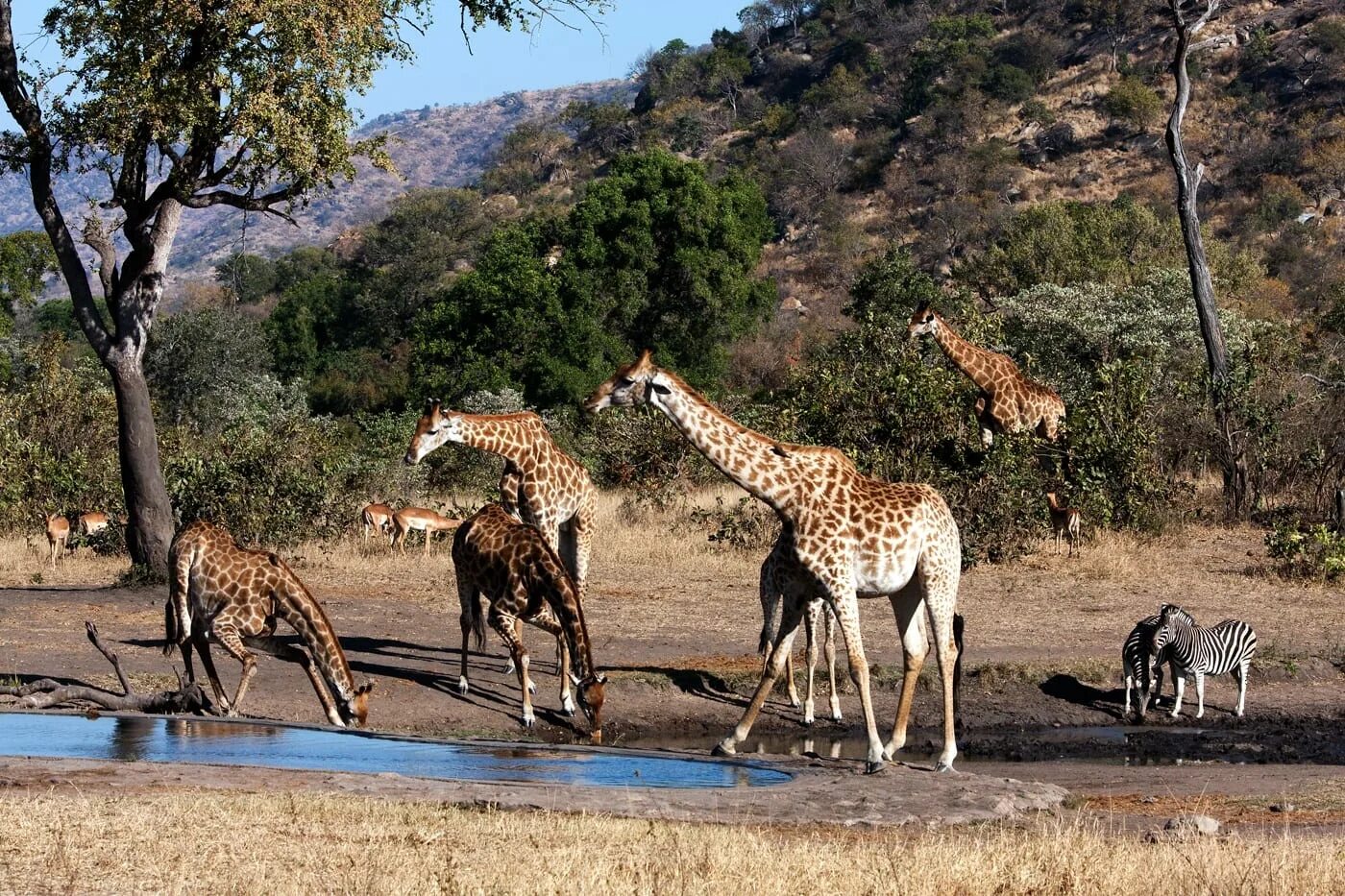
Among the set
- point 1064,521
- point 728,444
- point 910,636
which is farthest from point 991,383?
point 728,444

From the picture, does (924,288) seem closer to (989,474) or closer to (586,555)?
(989,474)

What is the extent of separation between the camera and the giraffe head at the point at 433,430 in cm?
1512

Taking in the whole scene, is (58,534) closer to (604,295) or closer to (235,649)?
(235,649)

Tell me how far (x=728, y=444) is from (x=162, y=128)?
30.0 ft

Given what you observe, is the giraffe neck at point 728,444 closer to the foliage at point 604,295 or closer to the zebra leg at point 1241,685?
the zebra leg at point 1241,685

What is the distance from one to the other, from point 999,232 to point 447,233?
2490cm

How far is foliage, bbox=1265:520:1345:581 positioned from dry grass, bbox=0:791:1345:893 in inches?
452

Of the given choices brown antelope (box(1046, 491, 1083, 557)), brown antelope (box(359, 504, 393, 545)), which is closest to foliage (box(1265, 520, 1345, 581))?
brown antelope (box(1046, 491, 1083, 557))

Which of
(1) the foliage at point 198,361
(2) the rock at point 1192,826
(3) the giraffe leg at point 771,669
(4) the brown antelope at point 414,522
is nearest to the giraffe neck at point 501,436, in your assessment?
(3) the giraffe leg at point 771,669

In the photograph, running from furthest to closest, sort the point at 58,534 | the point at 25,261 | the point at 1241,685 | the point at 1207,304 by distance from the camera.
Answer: the point at 25,261 → the point at 1207,304 → the point at 58,534 → the point at 1241,685

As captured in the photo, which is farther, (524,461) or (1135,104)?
(1135,104)

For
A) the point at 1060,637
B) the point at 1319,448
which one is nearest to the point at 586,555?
the point at 1060,637

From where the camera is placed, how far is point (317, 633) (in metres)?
12.6

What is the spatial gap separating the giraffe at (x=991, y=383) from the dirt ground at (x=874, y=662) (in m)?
1.84
